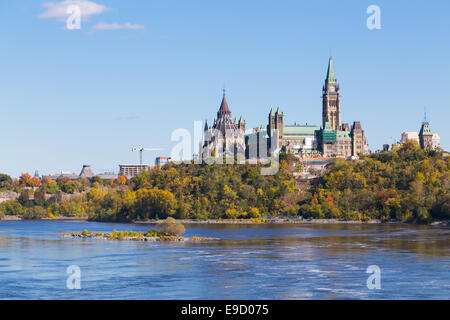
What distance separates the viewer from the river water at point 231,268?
2200 inches

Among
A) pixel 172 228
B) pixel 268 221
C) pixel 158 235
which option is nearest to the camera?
pixel 158 235

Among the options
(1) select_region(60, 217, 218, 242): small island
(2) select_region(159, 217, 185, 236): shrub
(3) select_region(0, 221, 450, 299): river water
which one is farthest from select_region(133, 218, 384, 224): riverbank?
(3) select_region(0, 221, 450, 299): river water

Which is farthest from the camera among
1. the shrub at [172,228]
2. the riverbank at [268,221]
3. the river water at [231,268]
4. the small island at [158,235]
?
the riverbank at [268,221]

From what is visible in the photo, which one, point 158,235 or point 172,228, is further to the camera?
point 172,228

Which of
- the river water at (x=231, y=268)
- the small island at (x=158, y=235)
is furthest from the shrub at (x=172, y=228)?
the river water at (x=231, y=268)

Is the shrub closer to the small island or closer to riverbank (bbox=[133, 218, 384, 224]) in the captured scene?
the small island

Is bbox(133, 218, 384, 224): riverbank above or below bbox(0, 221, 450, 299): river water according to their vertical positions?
above

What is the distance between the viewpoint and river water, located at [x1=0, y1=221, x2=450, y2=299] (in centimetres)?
5588

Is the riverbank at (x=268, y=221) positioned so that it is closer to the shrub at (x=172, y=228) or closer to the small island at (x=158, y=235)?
the small island at (x=158, y=235)

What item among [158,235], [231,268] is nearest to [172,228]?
[158,235]

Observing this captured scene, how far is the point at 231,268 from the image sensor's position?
227ft

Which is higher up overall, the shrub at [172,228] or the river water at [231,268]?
the shrub at [172,228]

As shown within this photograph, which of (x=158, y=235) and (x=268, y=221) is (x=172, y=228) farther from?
(x=268, y=221)
